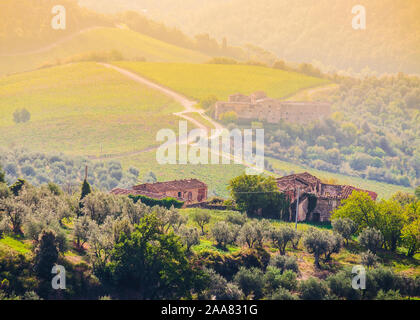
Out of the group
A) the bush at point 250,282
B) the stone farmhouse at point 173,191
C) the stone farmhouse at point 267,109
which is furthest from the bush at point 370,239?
the stone farmhouse at point 267,109

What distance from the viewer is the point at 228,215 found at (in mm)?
66125

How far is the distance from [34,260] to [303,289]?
1895 cm

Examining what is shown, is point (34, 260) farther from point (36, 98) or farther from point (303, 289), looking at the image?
point (36, 98)

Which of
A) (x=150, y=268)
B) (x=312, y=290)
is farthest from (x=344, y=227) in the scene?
(x=150, y=268)

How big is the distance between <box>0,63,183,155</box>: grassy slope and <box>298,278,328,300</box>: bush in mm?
105421

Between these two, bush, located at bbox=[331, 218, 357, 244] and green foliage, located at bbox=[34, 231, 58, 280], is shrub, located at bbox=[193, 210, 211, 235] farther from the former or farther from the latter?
green foliage, located at bbox=[34, 231, 58, 280]

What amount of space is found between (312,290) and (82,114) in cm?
13412

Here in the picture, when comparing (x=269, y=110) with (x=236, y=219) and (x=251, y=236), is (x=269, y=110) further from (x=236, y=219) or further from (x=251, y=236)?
(x=251, y=236)

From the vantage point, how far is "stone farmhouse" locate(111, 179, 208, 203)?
77.8 meters

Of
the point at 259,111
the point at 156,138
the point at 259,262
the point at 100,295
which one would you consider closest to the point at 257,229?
the point at 259,262

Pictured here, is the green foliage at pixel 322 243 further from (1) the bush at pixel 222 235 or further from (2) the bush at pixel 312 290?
(2) the bush at pixel 312 290

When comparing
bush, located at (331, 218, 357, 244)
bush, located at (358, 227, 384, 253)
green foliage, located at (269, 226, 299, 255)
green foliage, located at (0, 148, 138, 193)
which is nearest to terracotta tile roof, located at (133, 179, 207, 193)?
green foliage, located at (269, 226, 299, 255)

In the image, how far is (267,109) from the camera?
177875 millimetres

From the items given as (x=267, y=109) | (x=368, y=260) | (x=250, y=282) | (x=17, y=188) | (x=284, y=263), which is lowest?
(x=250, y=282)
